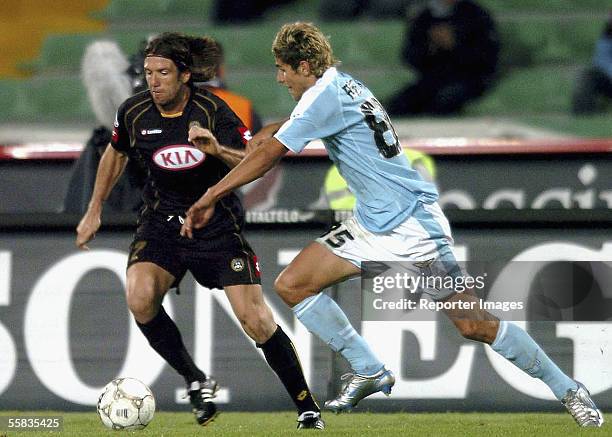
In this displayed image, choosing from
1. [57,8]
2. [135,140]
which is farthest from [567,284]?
[57,8]

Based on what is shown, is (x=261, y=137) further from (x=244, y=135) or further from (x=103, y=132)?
(x=103, y=132)

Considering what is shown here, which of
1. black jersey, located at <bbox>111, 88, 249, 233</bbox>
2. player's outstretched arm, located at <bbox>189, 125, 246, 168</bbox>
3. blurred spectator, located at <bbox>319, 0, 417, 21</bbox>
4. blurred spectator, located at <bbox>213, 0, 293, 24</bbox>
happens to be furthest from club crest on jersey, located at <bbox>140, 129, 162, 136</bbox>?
blurred spectator, located at <bbox>213, 0, 293, 24</bbox>

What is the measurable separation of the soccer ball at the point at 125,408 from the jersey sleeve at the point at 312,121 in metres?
1.35

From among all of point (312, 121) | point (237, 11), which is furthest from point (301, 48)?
point (237, 11)

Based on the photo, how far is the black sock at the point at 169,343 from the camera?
6207 mm

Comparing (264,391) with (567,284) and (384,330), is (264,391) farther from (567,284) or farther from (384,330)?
(567,284)

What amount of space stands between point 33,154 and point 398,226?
3.71 meters

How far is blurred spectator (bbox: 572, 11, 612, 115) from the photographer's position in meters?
10.3

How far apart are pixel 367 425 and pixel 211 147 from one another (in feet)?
4.91

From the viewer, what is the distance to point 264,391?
6961 millimetres

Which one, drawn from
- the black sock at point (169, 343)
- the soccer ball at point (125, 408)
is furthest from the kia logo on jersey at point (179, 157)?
the soccer ball at point (125, 408)

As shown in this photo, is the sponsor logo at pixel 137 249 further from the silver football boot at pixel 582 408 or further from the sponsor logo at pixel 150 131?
the silver football boot at pixel 582 408

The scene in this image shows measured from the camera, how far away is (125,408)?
5.93m

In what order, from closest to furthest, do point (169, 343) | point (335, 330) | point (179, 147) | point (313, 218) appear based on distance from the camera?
point (335, 330) < point (179, 147) < point (169, 343) < point (313, 218)
